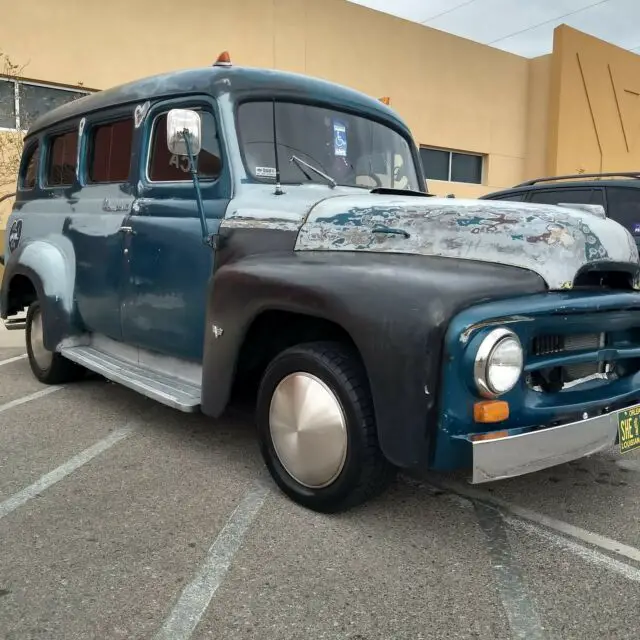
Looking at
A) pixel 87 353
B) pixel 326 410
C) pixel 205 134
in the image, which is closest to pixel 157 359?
pixel 87 353

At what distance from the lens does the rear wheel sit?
5117mm

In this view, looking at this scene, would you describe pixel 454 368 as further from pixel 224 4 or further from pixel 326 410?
pixel 224 4

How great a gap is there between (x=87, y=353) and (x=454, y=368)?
3054 millimetres

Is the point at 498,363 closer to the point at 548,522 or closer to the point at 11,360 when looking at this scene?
the point at 548,522

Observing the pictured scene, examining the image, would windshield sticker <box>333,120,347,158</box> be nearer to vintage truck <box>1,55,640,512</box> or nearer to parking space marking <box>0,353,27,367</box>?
vintage truck <box>1,55,640,512</box>

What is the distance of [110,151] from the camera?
4.45 meters

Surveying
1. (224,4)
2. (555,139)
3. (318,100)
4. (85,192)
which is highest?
(224,4)

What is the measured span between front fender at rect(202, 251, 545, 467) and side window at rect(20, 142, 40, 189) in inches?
139

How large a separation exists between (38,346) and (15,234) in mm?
1014

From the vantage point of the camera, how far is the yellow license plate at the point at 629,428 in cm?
268

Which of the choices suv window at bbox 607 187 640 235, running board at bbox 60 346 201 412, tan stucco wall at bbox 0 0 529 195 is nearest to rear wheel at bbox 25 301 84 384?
running board at bbox 60 346 201 412

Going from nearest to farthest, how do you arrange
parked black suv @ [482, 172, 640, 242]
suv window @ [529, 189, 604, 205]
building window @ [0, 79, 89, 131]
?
parked black suv @ [482, 172, 640, 242] < suv window @ [529, 189, 604, 205] < building window @ [0, 79, 89, 131]

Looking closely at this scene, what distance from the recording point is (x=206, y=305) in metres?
3.46

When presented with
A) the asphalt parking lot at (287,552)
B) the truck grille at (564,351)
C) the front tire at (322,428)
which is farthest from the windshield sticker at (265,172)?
the truck grille at (564,351)
